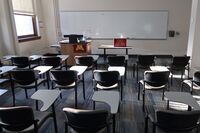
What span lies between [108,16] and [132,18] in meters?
1.03

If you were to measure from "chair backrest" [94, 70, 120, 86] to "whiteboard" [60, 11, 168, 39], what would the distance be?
514 cm

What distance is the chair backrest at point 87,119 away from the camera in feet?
5.37

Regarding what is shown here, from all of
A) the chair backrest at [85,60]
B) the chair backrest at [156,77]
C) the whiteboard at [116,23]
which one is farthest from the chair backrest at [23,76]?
the whiteboard at [116,23]

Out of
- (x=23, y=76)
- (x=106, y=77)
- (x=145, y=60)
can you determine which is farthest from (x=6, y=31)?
(x=145, y=60)

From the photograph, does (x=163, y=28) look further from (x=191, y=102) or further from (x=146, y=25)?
(x=191, y=102)

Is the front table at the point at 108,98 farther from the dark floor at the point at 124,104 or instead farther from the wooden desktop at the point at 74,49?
the wooden desktop at the point at 74,49

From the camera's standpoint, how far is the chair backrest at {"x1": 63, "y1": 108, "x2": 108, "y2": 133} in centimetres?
164

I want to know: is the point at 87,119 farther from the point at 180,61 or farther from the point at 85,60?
the point at 180,61

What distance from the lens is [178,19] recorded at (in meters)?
7.47

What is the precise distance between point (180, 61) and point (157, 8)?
3845 mm

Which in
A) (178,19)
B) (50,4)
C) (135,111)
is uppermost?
(50,4)

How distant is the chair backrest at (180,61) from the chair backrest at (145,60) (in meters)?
0.56

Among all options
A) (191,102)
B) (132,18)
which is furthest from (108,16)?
(191,102)

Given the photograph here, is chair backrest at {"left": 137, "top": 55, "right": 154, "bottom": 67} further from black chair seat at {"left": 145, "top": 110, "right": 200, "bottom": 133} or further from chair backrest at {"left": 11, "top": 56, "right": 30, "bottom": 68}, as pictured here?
black chair seat at {"left": 145, "top": 110, "right": 200, "bottom": 133}
